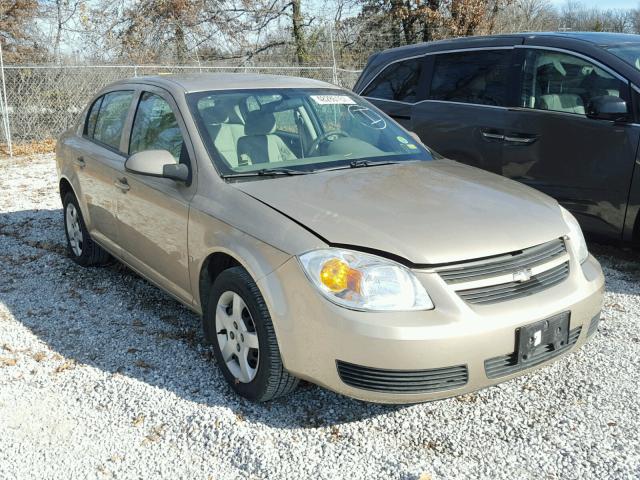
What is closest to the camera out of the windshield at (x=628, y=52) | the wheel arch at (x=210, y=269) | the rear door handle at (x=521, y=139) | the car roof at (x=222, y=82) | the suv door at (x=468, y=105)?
the wheel arch at (x=210, y=269)

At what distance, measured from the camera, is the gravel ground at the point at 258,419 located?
273 cm

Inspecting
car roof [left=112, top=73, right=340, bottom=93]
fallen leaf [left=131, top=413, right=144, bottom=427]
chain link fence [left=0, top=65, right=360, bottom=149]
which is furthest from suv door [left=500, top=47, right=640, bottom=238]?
chain link fence [left=0, top=65, right=360, bottom=149]

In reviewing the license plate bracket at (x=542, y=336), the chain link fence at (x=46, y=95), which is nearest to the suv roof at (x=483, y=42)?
the license plate bracket at (x=542, y=336)

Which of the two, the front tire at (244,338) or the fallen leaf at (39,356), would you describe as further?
the fallen leaf at (39,356)

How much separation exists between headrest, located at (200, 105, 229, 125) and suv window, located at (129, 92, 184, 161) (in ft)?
0.56

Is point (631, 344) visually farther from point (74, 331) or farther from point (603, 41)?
point (74, 331)

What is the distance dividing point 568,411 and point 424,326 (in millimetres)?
1067

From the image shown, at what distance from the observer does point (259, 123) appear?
151 inches

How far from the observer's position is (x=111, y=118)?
4.80m

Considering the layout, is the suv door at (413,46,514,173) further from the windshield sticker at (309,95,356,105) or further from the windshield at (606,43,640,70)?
the windshield sticker at (309,95,356,105)

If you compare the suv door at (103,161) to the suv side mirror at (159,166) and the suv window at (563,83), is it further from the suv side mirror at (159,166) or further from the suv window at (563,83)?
the suv window at (563,83)

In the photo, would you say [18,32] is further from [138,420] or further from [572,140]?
[138,420]

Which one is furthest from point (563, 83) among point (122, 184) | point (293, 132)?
point (122, 184)

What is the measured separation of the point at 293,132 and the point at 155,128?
0.89 meters
